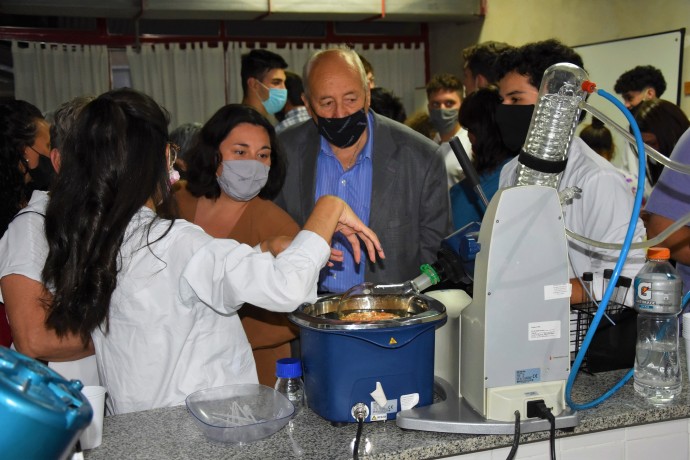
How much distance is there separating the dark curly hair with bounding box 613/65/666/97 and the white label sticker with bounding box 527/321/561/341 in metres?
A: 3.36

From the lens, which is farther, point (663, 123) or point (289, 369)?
point (663, 123)

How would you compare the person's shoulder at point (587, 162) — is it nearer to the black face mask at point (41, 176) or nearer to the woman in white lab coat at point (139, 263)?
the woman in white lab coat at point (139, 263)

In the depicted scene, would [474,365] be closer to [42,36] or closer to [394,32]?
[42,36]

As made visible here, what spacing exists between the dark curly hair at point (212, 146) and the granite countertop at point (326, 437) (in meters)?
1.03

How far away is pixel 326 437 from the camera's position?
132 centimetres

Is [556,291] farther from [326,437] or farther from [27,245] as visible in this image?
[27,245]

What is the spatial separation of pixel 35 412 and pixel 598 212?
155 cm

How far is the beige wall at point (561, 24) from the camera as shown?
4.58m

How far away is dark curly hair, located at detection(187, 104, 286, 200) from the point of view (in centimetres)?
233

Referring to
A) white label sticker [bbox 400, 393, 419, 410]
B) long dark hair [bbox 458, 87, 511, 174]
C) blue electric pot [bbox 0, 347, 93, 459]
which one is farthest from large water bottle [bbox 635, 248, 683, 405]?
long dark hair [bbox 458, 87, 511, 174]

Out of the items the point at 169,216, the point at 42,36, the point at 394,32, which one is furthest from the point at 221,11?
the point at 169,216

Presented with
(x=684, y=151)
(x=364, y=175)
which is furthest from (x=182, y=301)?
(x=684, y=151)

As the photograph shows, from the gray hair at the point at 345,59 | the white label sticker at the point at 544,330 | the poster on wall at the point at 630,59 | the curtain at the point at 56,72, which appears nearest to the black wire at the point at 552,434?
the white label sticker at the point at 544,330

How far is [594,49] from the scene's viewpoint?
17.0ft
